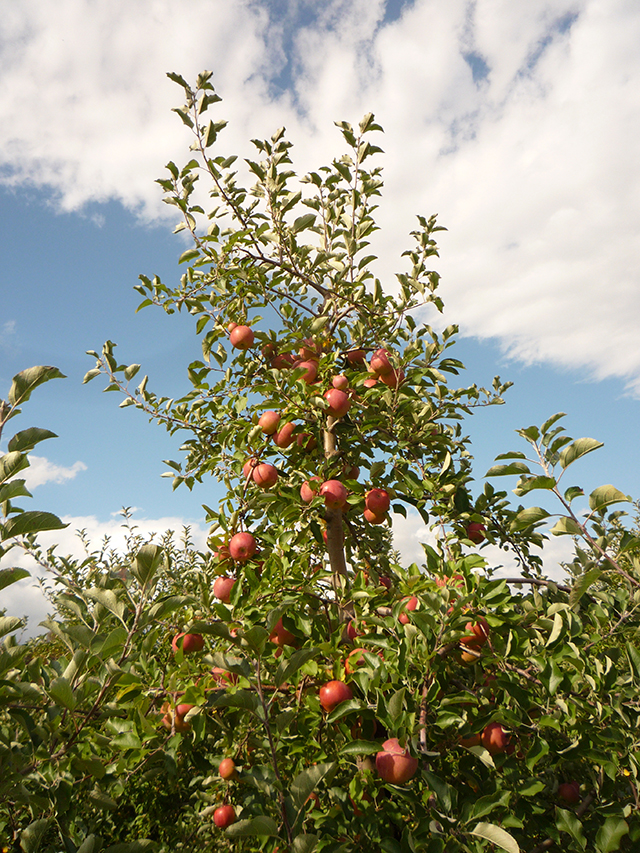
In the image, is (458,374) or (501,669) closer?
(501,669)

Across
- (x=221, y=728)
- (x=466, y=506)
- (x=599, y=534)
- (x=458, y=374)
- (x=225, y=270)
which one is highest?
(x=225, y=270)

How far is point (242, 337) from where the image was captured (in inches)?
130

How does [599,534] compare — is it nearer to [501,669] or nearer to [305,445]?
[501,669]

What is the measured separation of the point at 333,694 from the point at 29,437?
1.60m

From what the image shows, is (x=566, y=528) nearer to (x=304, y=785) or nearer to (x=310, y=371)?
(x=304, y=785)

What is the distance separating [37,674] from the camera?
1.57 m

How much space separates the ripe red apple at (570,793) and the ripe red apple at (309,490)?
1774 millimetres

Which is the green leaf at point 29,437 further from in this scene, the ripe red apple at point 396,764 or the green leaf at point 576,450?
the green leaf at point 576,450

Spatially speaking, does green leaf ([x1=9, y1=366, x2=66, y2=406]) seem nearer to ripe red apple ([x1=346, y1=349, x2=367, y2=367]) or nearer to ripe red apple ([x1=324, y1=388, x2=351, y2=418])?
ripe red apple ([x1=324, y1=388, x2=351, y2=418])

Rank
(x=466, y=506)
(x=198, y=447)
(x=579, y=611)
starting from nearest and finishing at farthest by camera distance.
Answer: (x=579, y=611), (x=466, y=506), (x=198, y=447)

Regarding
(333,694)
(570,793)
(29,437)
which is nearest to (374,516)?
(333,694)

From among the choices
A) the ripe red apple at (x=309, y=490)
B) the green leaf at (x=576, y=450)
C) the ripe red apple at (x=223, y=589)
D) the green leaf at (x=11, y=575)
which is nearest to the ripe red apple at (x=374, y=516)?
the ripe red apple at (x=309, y=490)

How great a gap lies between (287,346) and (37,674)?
2.37 meters

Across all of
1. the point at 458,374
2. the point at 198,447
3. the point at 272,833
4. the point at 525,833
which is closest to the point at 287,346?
the point at 198,447
